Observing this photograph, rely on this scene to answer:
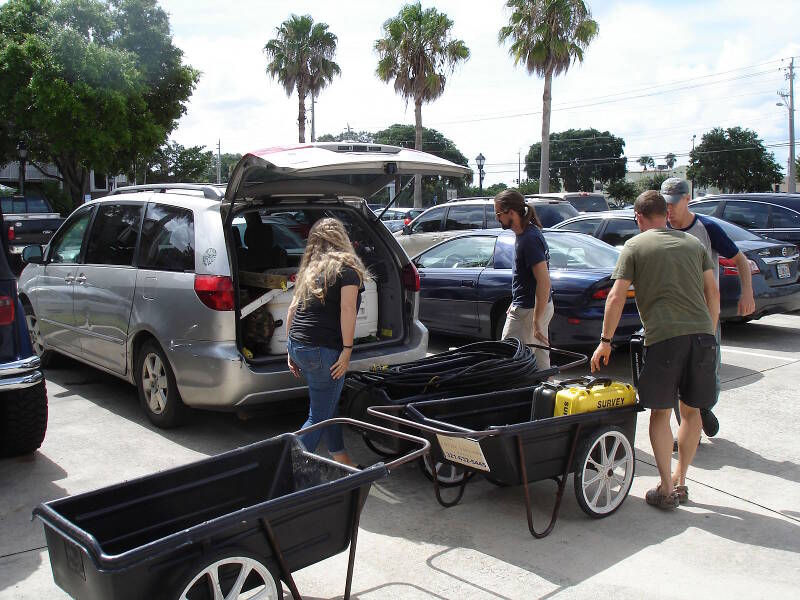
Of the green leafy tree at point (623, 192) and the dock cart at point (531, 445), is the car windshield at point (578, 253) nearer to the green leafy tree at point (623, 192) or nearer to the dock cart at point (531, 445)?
the dock cart at point (531, 445)

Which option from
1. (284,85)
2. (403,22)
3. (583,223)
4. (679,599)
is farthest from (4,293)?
(284,85)

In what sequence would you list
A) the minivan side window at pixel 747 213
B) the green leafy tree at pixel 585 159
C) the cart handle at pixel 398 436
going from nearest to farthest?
the cart handle at pixel 398 436
the minivan side window at pixel 747 213
the green leafy tree at pixel 585 159

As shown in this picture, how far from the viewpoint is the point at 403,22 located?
102ft

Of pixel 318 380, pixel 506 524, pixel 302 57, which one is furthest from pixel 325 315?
pixel 302 57

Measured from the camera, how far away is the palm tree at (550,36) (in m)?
26.2

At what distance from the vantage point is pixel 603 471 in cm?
418

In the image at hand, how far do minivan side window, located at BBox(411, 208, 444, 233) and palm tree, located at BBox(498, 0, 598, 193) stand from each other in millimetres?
13413

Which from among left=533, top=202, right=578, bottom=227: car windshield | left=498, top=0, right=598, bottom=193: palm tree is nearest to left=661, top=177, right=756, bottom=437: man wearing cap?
left=533, top=202, right=578, bottom=227: car windshield

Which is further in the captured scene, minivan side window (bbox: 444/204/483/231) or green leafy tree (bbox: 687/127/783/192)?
green leafy tree (bbox: 687/127/783/192)

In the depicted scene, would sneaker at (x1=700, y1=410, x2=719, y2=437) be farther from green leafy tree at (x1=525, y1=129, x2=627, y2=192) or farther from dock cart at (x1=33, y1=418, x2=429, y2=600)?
green leafy tree at (x1=525, y1=129, x2=627, y2=192)

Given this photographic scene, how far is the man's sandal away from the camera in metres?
4.34

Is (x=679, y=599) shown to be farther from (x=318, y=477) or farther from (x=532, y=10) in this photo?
(x=532, y=10)

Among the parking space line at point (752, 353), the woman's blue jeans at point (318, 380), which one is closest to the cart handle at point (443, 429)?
the woman's blue jeans at point (318, 380)

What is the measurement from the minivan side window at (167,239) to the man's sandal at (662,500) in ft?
10.9
